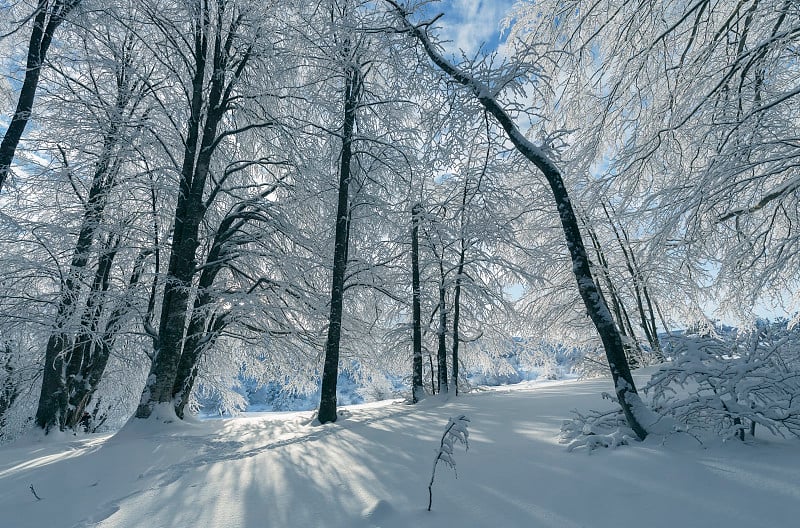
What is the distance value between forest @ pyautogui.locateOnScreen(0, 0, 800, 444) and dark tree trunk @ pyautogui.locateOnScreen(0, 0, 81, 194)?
6 centimetres

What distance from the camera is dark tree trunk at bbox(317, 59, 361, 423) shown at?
737 centimetres

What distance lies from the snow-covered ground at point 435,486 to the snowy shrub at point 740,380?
162mm

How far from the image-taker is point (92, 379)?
9.37 metres

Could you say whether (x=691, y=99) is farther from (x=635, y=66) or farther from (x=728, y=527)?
Result: (x=728, y=527)

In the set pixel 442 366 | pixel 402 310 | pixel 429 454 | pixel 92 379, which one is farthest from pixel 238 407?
pixel 429 454

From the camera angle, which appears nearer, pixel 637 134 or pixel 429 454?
pixel 429 454

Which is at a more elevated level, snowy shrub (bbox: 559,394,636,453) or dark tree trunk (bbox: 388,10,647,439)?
dark tree trunk (bbox: 388,10,647,439)

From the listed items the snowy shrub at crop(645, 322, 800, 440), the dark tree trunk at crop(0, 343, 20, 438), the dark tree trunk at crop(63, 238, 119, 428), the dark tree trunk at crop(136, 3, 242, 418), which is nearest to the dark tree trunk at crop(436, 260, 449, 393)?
the dark tree trunk at crop(136, 3, 242, 418)

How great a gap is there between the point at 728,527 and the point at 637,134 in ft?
14.5

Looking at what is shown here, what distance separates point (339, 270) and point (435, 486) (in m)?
5.69

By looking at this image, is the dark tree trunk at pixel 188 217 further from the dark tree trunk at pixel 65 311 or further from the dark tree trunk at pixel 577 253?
the dark tree trunk at pixel 577 253

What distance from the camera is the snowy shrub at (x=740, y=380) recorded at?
249cm

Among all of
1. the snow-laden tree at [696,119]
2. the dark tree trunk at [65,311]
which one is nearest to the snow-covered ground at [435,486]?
the snow-laden tree at [696,119]

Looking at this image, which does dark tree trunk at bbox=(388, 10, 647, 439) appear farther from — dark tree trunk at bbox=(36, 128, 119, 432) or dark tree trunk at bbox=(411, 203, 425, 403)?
dark tree trunk at bbox=(36, 128, 119, 432)
